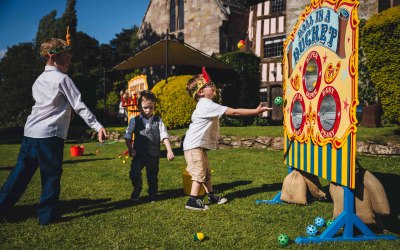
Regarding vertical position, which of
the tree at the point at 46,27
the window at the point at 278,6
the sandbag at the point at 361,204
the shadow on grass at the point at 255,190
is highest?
the tree at the point at 46,27

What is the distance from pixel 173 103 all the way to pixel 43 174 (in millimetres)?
9693

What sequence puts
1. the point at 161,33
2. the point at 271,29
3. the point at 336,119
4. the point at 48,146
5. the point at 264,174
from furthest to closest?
1. the point at 161,33
2. the point at 271,29
3. the point at 264,174
4. the point at 48,146
5. the point at 336,119

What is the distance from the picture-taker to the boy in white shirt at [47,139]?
3.68 meters

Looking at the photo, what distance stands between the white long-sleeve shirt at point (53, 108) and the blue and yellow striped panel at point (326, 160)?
2.56 m

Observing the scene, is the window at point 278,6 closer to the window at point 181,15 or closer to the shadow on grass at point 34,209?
the window at point 181,15

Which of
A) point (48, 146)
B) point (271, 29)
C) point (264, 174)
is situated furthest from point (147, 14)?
point (48, 146)

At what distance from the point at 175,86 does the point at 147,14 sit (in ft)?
54.4

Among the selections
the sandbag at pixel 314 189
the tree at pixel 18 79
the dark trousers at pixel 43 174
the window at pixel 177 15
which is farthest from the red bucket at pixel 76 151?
the window at pixel 177 15

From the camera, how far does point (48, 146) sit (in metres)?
3.68

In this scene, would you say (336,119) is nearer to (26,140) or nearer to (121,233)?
(121,233)

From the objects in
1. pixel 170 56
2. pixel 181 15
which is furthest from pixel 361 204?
pixel 181 15

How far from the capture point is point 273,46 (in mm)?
19609

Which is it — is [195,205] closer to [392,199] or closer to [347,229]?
[347,229]

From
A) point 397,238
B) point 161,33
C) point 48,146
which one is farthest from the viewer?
point 161,33
